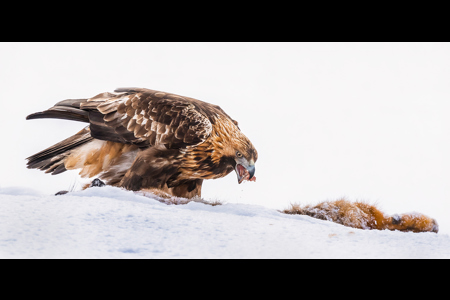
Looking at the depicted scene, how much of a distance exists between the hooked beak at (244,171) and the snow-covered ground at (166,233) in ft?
1.19

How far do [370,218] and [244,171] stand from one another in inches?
39.8

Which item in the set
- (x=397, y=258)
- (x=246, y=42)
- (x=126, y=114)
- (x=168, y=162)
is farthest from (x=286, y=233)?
(x=246, y=42)

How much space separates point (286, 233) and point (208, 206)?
0.65m

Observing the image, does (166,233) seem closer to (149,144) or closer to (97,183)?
(149,144)

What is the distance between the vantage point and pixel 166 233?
262 cm

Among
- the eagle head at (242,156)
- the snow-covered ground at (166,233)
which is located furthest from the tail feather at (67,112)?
the eagle head at (242,156)

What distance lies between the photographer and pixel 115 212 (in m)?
2.75

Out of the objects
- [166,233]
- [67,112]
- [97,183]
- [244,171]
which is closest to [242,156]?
[244,171]

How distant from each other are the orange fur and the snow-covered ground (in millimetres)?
150

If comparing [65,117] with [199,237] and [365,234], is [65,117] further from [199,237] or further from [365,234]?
[365,234]

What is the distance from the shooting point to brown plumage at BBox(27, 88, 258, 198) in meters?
3.22

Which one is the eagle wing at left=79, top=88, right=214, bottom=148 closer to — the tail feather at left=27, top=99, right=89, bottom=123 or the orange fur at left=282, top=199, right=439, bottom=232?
the tail feather at left=27, top=99, right=89, bottom=123

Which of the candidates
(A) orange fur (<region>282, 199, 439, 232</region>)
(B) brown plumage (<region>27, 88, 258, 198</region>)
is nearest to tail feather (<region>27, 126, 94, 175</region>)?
(B) brown plumage (<region>27, 88, 258, 198</region>)

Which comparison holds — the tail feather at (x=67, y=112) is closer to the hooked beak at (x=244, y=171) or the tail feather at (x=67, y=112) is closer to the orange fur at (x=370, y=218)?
the hooked beak at (x=244, y=171)
